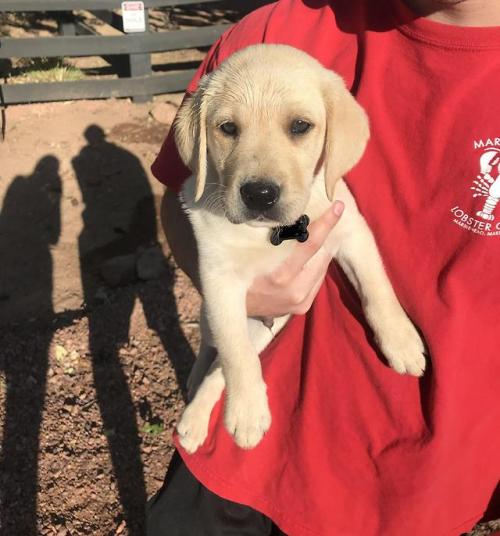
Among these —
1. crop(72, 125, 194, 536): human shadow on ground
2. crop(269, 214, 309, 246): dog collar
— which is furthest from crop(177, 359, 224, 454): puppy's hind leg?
crop(72, 125, 194, 536): human shadow on ground

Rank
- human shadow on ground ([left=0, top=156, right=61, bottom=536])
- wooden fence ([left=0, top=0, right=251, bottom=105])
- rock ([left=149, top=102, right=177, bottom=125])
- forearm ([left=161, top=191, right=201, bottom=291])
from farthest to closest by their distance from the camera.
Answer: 1. rock ([left=149, top=102, right=177, bottom=125])
2. wooden fence ([left=0, top=0, right=251, bottom=105])
3. human shadow on ground ([left=0, top=156, right=61, bottom=536])
4. forearm ([left=161, top=191, right=201, bottom=291])

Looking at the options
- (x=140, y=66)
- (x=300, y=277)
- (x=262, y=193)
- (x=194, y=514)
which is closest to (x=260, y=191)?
(x=262, y=193)

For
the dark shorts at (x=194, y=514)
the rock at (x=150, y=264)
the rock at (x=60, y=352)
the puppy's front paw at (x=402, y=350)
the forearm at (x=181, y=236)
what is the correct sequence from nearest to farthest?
the puppy's front paw at (x=402, y=350) < the dark shorts at (x=194, y=514) < the forearm at (x=181, y=236) < the rock at (x=60, y=352) < the rock at (x=150, y=264)

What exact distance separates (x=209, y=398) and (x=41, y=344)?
6.94 ft

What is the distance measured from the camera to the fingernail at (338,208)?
193 cm

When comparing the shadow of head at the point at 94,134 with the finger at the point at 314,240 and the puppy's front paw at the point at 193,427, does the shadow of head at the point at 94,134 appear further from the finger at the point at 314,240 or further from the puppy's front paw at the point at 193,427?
the finger at the point at 314,240

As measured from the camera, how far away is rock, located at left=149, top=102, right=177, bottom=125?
7.61 m

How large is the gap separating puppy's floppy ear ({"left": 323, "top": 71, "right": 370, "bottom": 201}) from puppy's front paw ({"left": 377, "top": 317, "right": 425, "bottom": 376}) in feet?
1.55

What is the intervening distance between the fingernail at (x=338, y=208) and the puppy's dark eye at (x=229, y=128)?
40cm

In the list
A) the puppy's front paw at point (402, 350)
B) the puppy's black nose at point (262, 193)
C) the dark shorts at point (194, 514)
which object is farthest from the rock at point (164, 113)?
the puppy's front paw at point (402, 350)

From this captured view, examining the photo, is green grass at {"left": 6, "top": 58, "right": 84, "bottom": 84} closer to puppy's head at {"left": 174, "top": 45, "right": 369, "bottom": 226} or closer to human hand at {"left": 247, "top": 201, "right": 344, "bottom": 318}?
puppy's head at {"left": 174, "top": 45, "right": 369, "bottom": 226}

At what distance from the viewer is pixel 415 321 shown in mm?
1689

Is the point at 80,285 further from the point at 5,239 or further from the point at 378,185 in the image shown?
the point at 378,185

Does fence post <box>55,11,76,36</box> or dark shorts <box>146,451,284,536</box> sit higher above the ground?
dark shorts <box>146,451,284,536</box>
